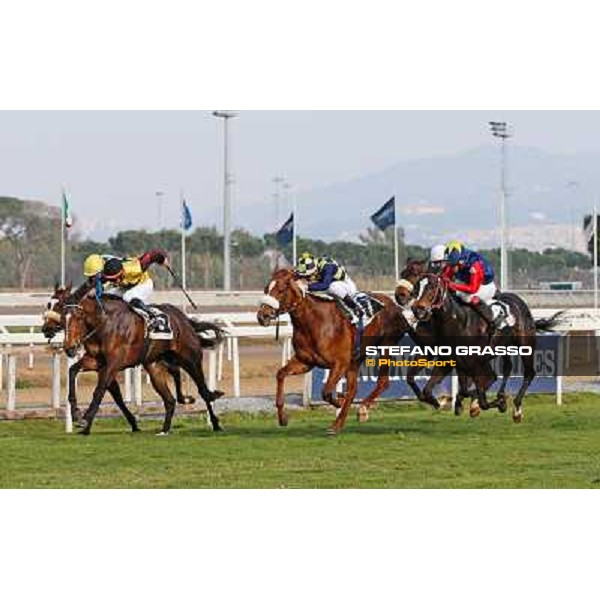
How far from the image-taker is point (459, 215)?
10412 centimetres

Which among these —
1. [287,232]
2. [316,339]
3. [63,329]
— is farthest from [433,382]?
[287,232]

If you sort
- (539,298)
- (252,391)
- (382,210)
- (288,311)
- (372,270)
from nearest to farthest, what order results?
(288,311)
(252,391)
(382,210)
(539,298)
(372,270)

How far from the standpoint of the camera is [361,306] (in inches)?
571

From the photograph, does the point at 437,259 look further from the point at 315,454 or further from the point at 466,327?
the point at 315,454

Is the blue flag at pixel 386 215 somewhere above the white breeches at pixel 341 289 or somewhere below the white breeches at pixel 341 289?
above

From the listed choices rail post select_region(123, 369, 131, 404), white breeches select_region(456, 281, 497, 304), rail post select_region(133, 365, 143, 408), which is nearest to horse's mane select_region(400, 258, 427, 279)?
white breeches select_region(456, 281, 497, 304)

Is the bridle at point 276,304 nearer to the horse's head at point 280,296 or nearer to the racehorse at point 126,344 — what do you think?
the horse's head at point 280,296

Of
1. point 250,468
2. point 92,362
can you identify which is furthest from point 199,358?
point 250,468

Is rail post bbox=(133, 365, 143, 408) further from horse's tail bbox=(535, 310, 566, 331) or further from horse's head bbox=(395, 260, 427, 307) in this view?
horse's tail bbox=(535, 310, 566, 331)

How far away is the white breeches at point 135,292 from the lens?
14.4m

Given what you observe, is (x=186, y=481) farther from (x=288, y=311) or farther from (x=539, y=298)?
(x=539, y=298)

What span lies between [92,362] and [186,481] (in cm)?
405

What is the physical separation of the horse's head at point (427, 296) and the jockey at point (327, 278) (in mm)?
823

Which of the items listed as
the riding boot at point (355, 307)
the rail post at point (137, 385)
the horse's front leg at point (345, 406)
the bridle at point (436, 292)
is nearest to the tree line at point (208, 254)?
the rail post at point (137, 385)
